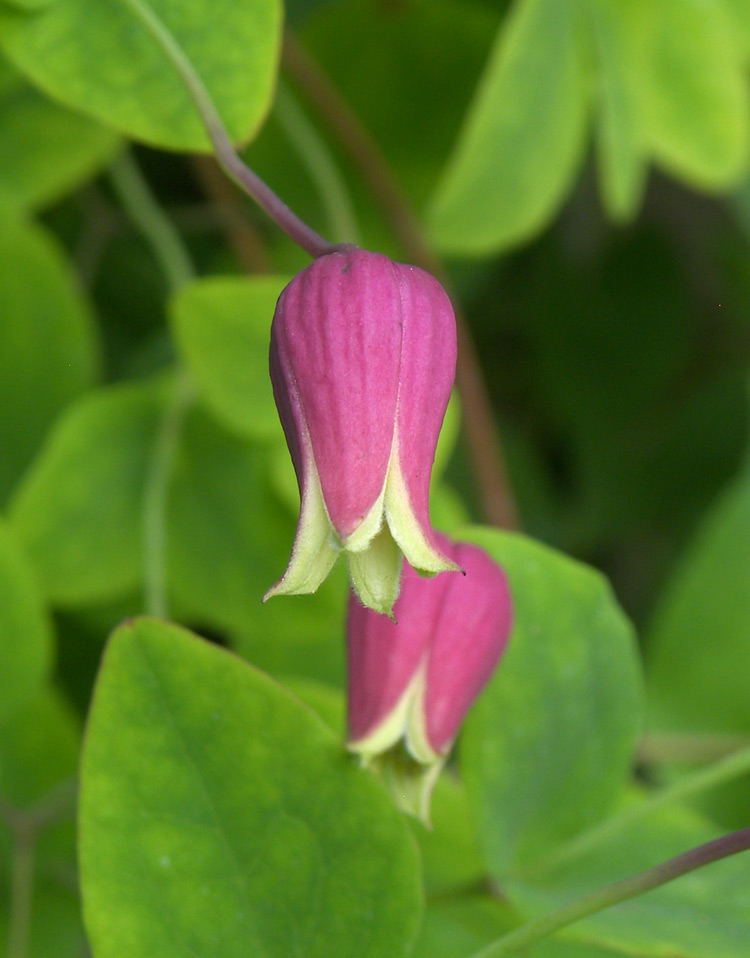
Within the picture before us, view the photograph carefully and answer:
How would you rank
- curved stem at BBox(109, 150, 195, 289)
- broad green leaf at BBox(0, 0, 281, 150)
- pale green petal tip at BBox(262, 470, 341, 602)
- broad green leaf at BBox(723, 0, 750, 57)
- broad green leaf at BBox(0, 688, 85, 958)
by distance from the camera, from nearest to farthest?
pale green petal tip at BBox(262, 470, 341, 602) < broad green leaf at BBox(0, 0, 281, 150) < broad green leaf at BBox(0, 688, 85, 958) < curved stem at BBox(109, 150, 195, 289) < broad green leaf at BBox(723, 0, 750, 57)

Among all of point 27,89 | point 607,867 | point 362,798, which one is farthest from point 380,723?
point 27,89

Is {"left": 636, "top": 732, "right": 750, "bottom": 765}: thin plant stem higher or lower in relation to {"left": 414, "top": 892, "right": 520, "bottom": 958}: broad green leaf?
lower

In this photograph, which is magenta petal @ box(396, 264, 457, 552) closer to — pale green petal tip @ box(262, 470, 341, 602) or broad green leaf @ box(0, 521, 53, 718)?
pale green petal tip @ box(262, 470, 341, 602)

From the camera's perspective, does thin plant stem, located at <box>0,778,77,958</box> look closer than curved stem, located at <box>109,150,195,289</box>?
Yes

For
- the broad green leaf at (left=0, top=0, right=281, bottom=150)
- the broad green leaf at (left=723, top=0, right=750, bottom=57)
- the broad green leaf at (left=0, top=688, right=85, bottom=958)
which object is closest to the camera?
the broad green leaf at (left=0, top=0, right=281, bottom=150)

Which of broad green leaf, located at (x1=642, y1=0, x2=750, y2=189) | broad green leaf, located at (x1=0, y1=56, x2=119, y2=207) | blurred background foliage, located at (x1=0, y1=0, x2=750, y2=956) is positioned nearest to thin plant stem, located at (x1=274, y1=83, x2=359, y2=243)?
blurred background foliage, located at (x1=0, y1=0, x2=750, y2=956)

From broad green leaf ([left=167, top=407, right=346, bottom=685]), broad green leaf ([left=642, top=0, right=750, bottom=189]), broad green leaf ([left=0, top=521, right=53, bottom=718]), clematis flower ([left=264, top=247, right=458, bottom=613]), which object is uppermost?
clematis flower ([left=264, top=247, right=458, bottom=613])

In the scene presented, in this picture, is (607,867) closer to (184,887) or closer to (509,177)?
(184,887)
